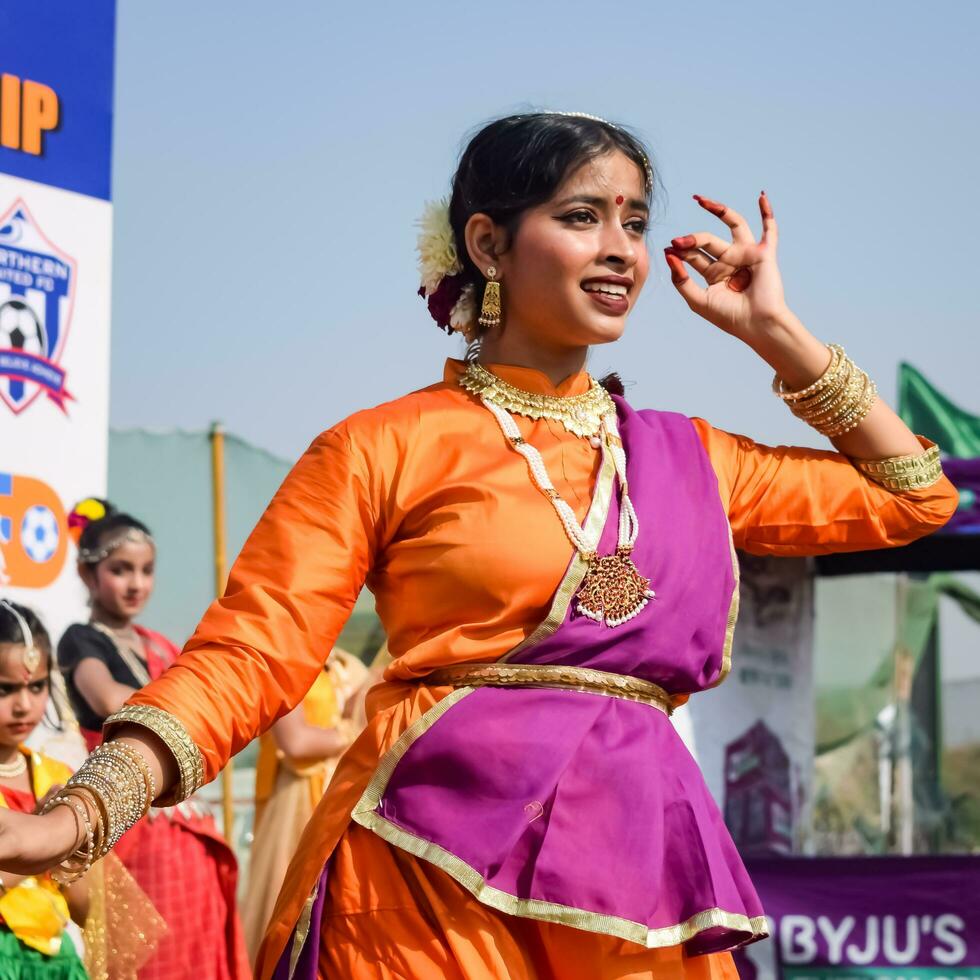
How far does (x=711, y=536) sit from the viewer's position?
8.38ft

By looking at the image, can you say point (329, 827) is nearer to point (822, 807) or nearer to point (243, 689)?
point (243, 689)

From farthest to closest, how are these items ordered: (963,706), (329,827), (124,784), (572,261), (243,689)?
(963,706)
(572,261)
(329,827)
(243,689)
(124,784)

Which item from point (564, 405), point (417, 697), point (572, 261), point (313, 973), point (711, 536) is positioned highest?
point (572, 261)

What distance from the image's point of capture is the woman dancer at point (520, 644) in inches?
90.8

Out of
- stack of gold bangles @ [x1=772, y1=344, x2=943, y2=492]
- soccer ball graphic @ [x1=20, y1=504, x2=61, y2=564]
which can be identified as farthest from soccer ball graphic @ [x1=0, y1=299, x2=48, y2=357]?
stack of gold bangles @ [x1=772, y1=344, x2=943, y2=492]

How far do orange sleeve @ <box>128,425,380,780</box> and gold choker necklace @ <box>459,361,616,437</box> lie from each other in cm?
26

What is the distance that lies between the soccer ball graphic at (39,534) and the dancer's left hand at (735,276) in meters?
3.55

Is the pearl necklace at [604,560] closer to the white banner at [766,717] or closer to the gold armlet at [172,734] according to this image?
the gold armlet at [172,734]

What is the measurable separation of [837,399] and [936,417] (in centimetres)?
444

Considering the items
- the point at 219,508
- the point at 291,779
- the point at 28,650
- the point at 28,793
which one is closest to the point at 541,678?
the point at 28,793

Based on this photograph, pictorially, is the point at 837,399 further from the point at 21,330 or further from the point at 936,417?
the point at 936,417

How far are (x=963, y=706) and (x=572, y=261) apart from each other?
10.3m

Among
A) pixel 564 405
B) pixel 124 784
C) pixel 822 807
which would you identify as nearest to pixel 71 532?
pixel 564 405

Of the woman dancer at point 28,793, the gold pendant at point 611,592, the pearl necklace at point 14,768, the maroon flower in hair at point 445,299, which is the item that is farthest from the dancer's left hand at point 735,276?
the pearl necklace at point 14,768
